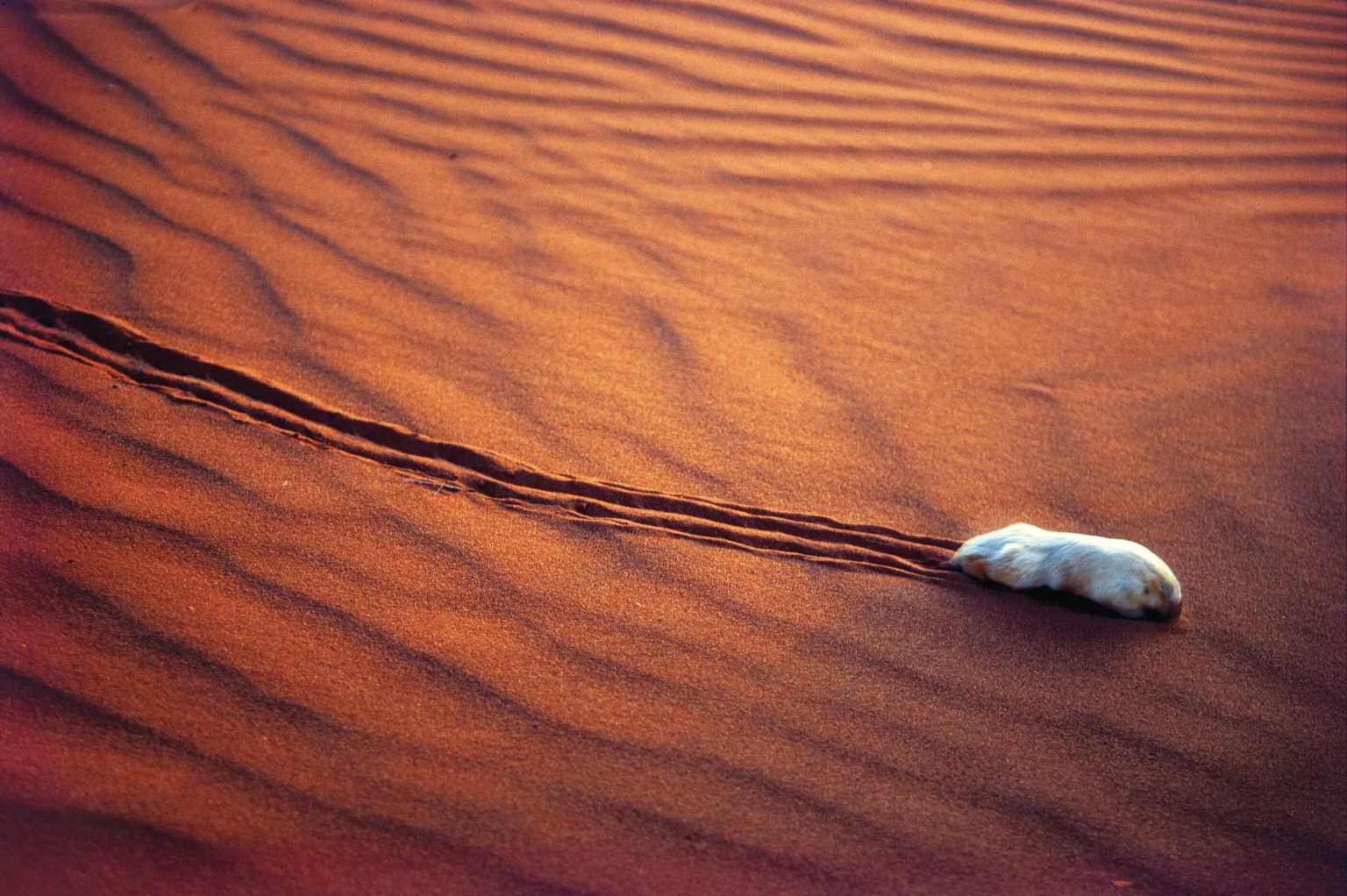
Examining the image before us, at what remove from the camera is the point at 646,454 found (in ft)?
8.48

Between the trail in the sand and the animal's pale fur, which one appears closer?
the animal's pale fur

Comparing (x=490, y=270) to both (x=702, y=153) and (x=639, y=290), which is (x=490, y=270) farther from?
(x=702, y=153)

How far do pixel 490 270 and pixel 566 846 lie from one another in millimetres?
1957

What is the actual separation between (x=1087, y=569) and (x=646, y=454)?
1.00 m

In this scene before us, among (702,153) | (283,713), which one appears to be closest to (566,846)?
(283,713)

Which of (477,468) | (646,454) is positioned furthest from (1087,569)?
(477,468)

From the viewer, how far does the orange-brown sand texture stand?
69.6 inches

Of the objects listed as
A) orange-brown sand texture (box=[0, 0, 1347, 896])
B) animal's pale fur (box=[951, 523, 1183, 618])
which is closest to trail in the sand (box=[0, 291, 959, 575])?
orange-brown sand texture (box=[0, 0, 1347, 896])

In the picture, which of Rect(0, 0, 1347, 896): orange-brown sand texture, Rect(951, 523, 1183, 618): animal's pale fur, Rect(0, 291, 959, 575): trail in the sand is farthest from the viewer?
Rect(0, 291, 959, 575): trail in the sand

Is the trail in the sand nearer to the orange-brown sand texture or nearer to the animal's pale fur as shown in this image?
the orange-brown sand texture

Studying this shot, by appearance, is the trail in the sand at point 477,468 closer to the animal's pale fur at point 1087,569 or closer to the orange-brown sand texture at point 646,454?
the orange-brown sand texture at point 646,454

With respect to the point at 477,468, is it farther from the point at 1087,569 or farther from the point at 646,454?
the point at 1087,569

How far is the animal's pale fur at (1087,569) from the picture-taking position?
2252mm

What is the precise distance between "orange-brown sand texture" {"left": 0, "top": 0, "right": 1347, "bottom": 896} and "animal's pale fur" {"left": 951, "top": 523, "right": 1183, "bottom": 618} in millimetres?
59
